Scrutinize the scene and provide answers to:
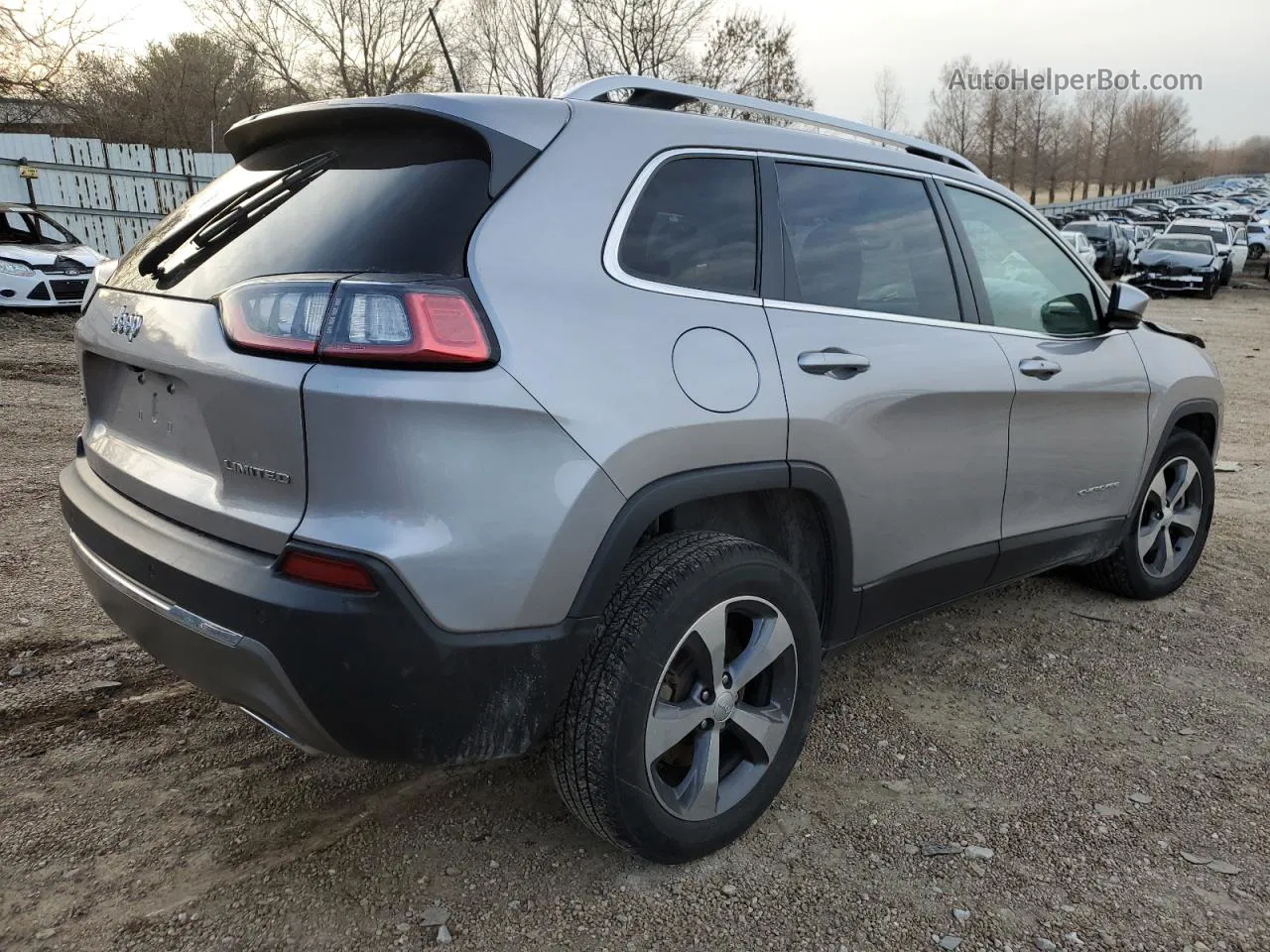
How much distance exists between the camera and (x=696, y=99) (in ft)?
8.50

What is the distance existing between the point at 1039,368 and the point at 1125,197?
8649cm

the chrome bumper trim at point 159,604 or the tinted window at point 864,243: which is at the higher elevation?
the tinted window at point 864,243

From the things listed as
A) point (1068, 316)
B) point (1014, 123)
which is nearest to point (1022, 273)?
point (1068, 316)

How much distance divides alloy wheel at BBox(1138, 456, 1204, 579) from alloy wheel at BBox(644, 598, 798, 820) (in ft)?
7.99

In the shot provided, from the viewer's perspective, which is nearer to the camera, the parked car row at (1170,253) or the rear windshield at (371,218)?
the rear windshield at (371,218)

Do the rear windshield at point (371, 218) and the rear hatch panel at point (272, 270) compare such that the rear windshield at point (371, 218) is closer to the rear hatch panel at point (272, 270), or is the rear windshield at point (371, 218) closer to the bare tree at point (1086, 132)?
the rear hatch panel at point (272, 270)

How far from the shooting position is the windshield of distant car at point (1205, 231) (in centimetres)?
2634

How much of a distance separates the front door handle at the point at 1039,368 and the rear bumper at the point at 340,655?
74.8 inches

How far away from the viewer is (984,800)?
8.99 ft

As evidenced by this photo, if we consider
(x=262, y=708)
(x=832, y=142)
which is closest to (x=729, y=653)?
(x=262, y=708)

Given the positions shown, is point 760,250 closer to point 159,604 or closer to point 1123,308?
point 159,604

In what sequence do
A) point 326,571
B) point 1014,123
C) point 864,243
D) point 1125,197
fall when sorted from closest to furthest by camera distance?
point 326,571
point 864,243
point 1014,123
point 1125,197

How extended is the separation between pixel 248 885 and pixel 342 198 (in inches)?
62.8

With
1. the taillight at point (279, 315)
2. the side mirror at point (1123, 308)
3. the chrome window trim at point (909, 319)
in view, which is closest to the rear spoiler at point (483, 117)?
the taillight at point (279, 315)
